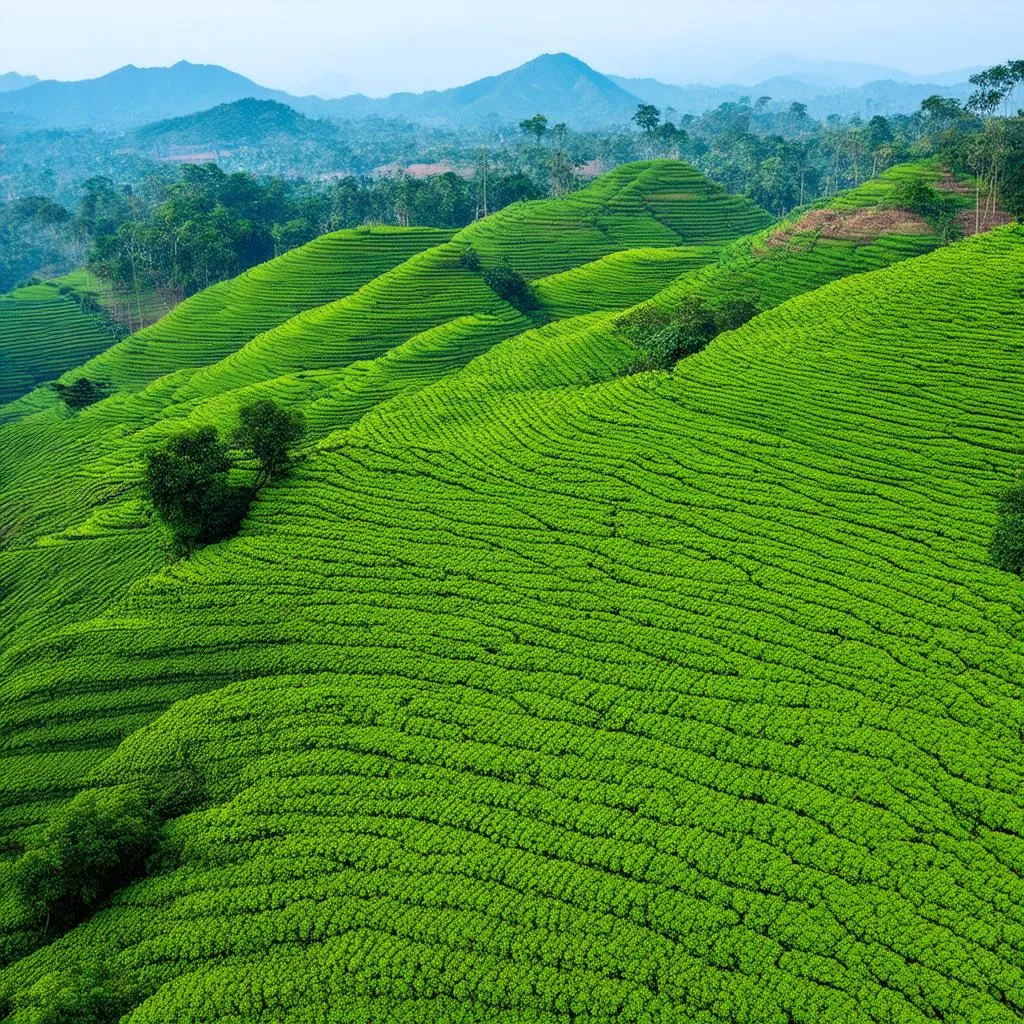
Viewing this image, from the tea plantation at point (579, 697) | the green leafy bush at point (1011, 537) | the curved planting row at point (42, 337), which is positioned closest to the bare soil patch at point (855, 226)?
the tea plantation at point (579, 697)

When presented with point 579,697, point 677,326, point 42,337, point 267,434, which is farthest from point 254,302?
point 579,697

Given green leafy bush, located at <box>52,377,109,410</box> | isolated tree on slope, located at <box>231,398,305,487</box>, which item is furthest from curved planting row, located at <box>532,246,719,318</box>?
green leafy bush, located at <box>52,377,109,410</box>

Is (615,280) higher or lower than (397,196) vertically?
lower

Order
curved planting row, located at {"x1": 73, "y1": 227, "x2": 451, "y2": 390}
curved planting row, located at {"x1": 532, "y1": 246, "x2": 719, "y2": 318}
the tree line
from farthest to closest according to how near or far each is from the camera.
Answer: curved planting row, located at {"x1": 73, "y1": 227, "x2": 451, "y2": 390}
curved planting row, located at {"x1": 532, "y1": 246, "x2": 719, "y2": 318}
the tree line

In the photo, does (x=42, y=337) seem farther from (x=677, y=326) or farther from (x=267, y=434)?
(x=677, y=326)

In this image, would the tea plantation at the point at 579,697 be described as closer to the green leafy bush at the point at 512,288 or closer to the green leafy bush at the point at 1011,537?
the green leafy bush at the point at 1011,537

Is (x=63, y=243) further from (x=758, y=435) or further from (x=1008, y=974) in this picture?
(x=1008, y=974)

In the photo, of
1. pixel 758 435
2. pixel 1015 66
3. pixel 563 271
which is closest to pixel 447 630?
pixel 758 435

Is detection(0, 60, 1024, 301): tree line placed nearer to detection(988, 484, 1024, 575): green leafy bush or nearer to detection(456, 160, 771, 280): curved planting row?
detection(456, 160, 771, 280): curved planting row
